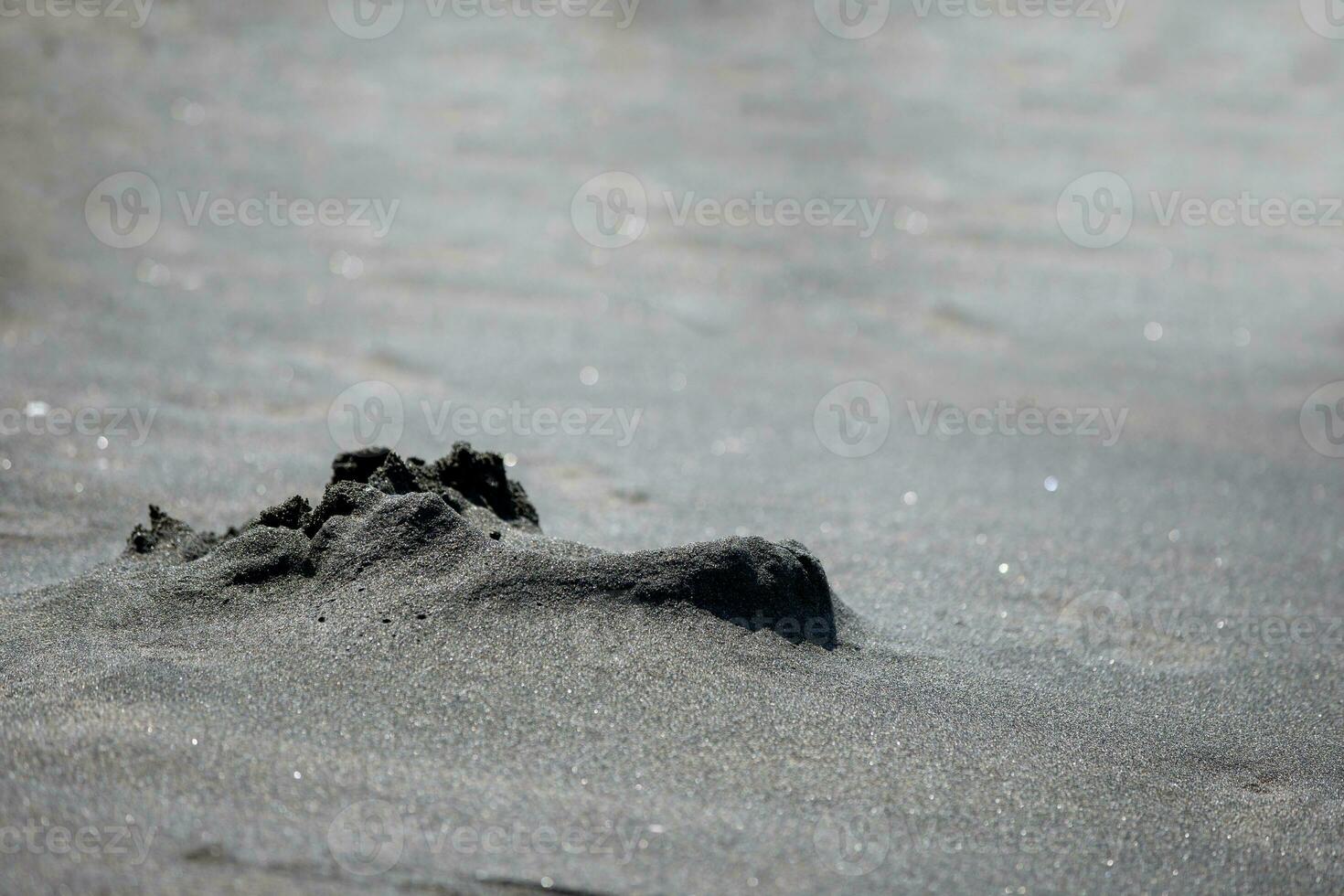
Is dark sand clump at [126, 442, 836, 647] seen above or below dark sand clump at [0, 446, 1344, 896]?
above

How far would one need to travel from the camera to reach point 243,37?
603cm

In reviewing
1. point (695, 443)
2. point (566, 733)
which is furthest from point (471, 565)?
point (695, 443)

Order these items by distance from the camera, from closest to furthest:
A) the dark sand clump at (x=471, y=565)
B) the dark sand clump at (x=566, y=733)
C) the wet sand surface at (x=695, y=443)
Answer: the dark sand clump at (x=566, y=733) → the wet sand surface at (x=695, y=443) → the dark sand clump at (x=471, y=565)

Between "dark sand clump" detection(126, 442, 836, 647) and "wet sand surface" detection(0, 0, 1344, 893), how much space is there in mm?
43

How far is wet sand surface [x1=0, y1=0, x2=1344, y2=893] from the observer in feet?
6.08

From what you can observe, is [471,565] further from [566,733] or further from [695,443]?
[695,443]

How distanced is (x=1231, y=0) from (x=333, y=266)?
443cm

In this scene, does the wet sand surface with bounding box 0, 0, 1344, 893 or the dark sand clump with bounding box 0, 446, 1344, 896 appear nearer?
the dark sand clump with bounding box 0, 446, 1344, 896

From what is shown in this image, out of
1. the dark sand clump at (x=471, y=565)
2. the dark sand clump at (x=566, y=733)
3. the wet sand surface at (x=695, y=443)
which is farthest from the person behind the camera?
the dark sand clump at (x=471, y=565)

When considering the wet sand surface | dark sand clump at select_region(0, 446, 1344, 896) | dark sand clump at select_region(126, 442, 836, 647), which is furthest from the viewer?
dark sand clump at select_region(126, 442, 836, 647)

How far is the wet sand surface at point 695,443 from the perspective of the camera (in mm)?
1853

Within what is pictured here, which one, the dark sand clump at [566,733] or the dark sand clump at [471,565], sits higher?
the dark sand clump at [471,565]

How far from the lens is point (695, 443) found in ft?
12.7

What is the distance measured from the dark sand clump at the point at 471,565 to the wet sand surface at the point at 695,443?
4cm
